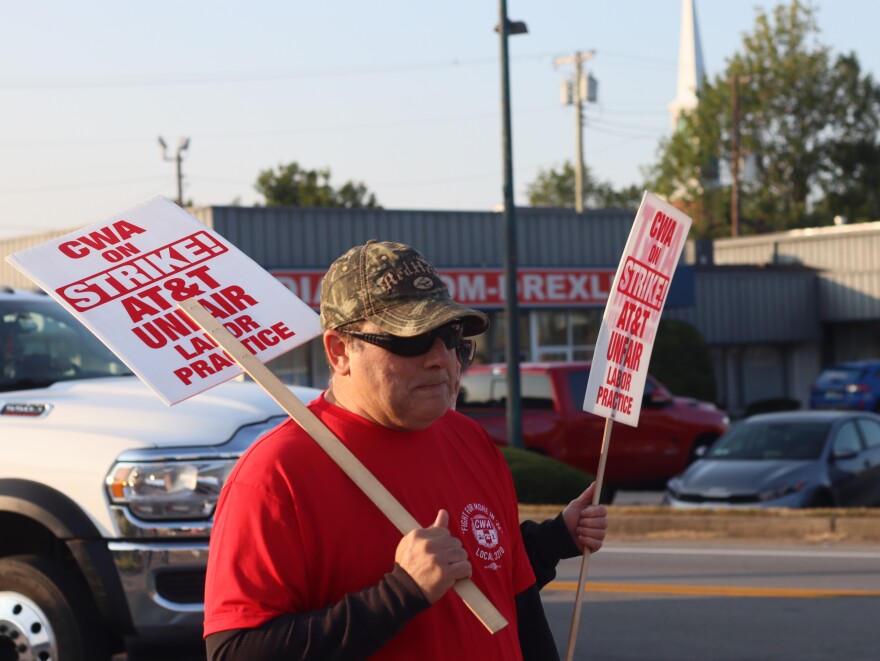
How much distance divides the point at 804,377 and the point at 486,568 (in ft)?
155

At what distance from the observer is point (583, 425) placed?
18.1 m

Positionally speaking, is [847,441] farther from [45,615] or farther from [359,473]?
[359,473]

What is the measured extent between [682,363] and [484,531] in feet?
115

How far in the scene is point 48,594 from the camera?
5.83 meters

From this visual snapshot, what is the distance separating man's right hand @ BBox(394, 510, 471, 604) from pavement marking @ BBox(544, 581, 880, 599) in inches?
279

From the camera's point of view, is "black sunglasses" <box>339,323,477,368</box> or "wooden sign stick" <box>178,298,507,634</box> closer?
"wooden sign stick" <box>178,298,507,634</box>

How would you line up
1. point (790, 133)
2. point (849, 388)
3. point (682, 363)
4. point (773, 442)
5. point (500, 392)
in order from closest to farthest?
point (773, 442) → point (500, 392) → point (849, 388) → point (682, 363) → point (790, 133)

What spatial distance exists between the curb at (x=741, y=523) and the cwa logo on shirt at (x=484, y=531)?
1041 cm

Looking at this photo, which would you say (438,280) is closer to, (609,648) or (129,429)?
(129,429)

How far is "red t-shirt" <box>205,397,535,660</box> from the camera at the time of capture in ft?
8.96

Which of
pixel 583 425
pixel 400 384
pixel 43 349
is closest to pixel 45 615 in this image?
pixel 43 349

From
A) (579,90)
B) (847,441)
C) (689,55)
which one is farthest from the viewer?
(689,55)

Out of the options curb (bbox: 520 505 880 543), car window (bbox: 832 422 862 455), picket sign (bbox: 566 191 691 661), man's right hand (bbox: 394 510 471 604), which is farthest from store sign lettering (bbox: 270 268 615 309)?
man's right hand (bbox: 394 510 471 604)

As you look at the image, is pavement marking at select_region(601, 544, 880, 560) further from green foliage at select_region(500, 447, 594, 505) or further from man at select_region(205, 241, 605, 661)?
man at select_region(205, 241, 605, 661)
